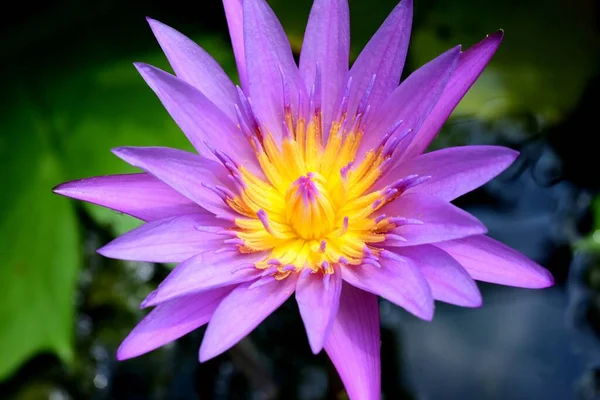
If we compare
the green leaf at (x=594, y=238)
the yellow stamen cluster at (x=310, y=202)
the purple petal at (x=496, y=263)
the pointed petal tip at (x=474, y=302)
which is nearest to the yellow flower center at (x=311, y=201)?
the yellow stamen cluster at (x=310, y=202)

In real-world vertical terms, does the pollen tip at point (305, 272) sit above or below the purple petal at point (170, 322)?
above

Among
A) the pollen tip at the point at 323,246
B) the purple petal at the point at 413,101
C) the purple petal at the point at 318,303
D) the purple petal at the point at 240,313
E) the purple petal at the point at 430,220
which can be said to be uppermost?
the purple petal at the point at 413,101

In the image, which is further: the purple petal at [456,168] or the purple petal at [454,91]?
the purple petal at [454,91]

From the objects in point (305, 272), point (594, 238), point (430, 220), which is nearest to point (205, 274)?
point (305, 272)

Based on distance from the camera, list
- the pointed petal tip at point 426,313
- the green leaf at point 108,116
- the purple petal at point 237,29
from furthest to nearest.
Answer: the green leaf at point 108,116 < the purple petal at point 237,29 < the pointed petal tip at point 426,313

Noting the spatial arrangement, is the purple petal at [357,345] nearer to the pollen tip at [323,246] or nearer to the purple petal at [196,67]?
the pollen tip at [323,246]

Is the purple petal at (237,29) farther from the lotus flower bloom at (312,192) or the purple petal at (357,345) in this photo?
the purple petal at (357,345)

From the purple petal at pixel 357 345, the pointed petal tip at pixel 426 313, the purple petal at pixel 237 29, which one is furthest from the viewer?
the purple petal at pixel 237 29

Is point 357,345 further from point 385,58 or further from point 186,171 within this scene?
point 385,58
